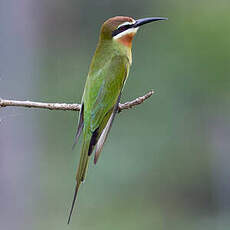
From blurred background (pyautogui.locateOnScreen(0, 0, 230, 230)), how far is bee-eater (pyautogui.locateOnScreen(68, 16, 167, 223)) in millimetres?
4113

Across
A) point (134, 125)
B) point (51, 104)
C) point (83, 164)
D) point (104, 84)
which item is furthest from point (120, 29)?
point (134, 125)

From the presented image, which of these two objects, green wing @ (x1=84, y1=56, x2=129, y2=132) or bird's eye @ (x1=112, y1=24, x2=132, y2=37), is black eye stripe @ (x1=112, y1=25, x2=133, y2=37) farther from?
green wing @ (x1=84, y1=56, x2=129, y2=132)

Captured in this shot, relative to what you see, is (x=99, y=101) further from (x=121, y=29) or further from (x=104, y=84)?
(x=121, y=29)

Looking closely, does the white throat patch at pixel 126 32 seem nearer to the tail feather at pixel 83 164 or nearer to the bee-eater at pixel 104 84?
the bee-eater at pixel 104 84

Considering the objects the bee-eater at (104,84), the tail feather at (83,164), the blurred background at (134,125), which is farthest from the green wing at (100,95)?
the blurred background at (134,125)

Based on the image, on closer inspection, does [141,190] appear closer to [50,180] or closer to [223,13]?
[50,180]

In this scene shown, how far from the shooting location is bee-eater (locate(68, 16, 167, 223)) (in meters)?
2.46

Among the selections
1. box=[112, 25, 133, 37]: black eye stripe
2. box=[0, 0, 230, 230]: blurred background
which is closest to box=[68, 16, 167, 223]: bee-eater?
box=[112, 25, 133, 37]: black eye stripe

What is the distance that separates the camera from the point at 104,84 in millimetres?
2596

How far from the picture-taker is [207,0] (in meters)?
9.64

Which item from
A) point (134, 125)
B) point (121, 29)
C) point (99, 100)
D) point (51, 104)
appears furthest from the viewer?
point (134, 125)

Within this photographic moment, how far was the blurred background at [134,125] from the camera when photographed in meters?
7.40

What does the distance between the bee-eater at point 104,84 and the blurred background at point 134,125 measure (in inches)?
162

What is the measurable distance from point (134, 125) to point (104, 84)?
6.05m
